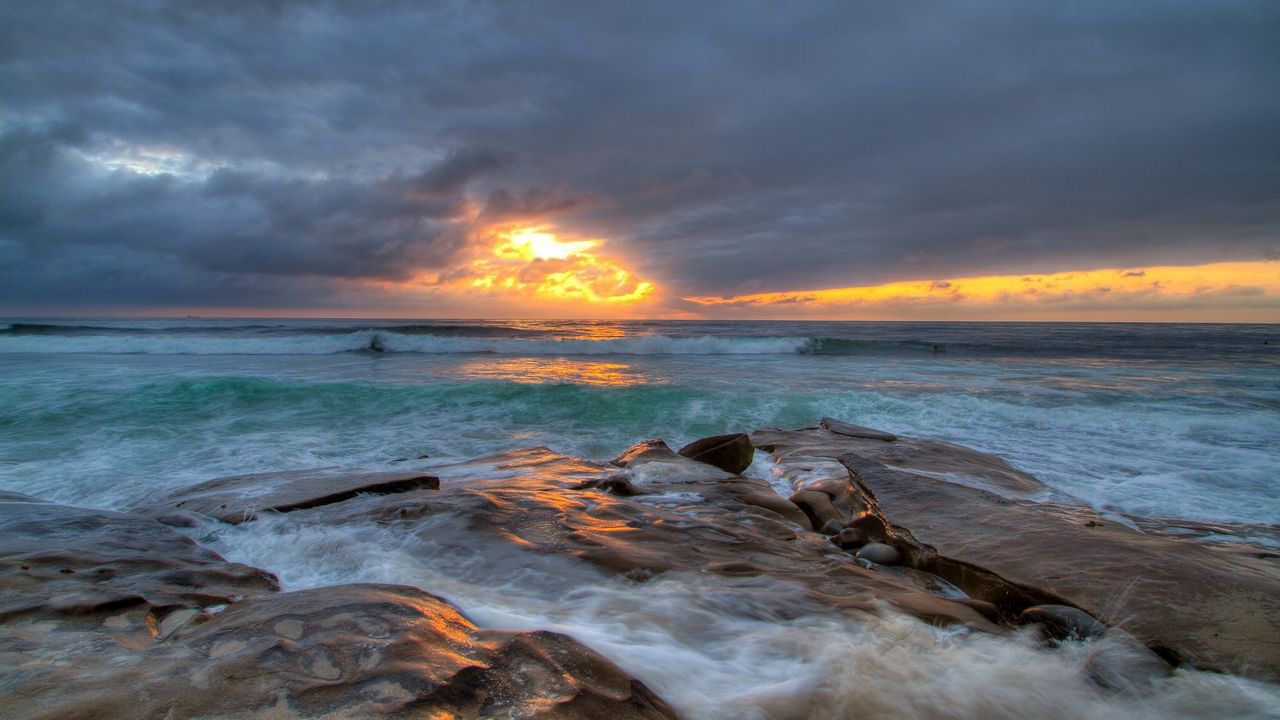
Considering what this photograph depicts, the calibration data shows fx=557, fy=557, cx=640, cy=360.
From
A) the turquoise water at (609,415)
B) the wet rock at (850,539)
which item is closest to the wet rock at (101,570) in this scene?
the turquoise water at (609,415)

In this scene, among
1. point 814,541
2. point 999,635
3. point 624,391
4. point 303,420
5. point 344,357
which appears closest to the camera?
point 999,635

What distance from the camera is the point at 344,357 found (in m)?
23.0

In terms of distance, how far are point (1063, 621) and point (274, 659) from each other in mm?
3383

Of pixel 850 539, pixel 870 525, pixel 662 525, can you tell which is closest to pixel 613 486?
pixel 662 525

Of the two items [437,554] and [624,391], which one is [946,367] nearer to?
[624,391]

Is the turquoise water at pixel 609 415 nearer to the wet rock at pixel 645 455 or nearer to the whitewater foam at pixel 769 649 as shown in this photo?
the wet rock at pixel 645 455

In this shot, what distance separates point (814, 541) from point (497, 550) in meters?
2.24

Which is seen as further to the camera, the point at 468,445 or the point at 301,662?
the point at 468,445

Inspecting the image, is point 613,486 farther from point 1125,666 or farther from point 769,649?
point 1125,666

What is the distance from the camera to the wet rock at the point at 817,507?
15.8ft

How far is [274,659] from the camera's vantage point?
6.03 feet

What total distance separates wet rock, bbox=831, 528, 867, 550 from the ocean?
1485 millimetres

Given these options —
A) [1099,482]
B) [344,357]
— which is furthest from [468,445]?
[344,357]

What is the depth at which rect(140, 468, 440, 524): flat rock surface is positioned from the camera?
15.2ft
